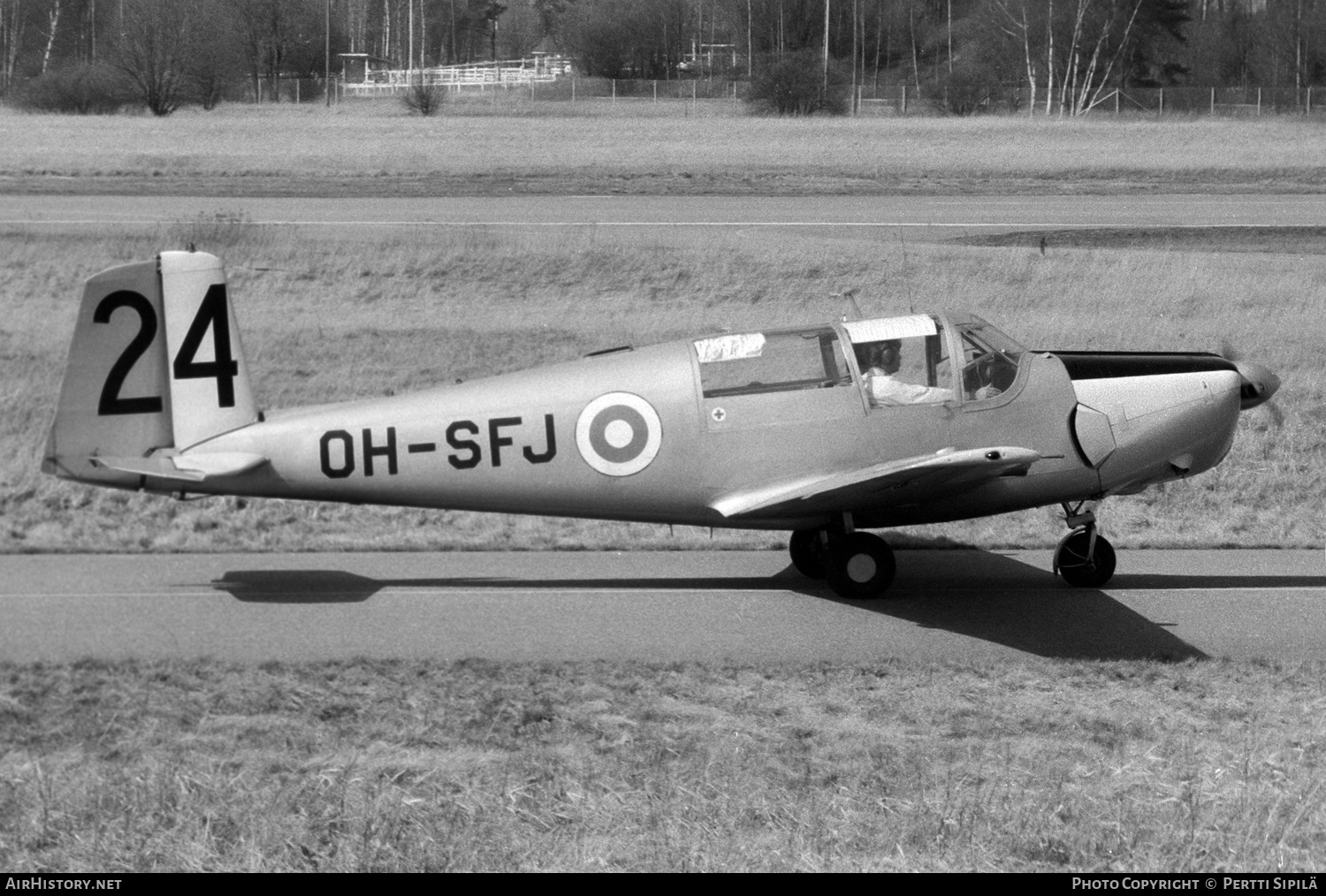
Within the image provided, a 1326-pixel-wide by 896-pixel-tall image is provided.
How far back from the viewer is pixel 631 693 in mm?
8438

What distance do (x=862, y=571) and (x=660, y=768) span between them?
3464mm

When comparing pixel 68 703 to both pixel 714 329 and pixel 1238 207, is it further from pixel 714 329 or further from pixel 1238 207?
pixel 1238 207

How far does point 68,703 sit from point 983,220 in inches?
923

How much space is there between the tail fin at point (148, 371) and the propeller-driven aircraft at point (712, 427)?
0.01 metres

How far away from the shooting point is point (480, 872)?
5719mm

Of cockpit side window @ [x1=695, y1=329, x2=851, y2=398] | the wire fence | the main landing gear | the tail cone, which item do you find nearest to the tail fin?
cockpit side window @ [x1=695, y1=329, x2=851, y2=398]

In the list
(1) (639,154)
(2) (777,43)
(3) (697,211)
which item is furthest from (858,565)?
(2) (777,43)

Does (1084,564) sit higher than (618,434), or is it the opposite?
(618,434)

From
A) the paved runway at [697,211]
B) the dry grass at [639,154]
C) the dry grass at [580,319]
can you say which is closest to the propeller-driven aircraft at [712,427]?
the dry grass at [580,319]

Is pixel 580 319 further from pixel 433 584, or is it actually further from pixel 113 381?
pixel 113 381

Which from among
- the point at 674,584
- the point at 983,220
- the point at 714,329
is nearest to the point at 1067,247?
the point at 983,220

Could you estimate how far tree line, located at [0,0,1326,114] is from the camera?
6575 cm

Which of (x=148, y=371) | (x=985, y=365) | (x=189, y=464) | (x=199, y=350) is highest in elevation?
(x=199, y=350)

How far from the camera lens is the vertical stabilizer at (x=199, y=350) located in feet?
31.3
